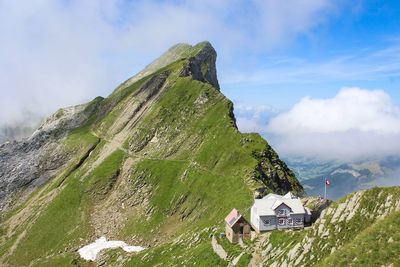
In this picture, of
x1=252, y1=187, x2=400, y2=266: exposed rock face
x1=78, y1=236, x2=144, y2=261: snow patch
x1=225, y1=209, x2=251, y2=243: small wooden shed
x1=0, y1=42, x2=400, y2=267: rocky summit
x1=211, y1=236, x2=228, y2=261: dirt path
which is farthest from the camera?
x1=78, y1=236, x2=144, y2=261: snow patch

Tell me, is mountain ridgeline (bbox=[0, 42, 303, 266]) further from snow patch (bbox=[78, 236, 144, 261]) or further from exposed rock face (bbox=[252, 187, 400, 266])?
exposed rock face (bbox=[252, 187, 400, 266])

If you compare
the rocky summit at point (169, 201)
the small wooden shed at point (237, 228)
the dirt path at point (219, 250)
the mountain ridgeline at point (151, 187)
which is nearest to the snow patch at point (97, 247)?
the rocky summit at point (169, 201)

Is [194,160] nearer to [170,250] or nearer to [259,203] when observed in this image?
[170,250]

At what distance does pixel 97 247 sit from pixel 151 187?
2975 cm

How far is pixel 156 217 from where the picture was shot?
135125mm

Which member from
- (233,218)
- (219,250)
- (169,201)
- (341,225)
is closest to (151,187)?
(169,201)

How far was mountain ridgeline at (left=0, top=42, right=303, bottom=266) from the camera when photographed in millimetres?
117875

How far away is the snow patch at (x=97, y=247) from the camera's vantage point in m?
126

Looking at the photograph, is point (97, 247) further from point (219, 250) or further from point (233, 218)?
point (233, 218)

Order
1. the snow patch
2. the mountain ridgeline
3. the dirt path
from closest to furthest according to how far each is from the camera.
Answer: the dirt path
the mountain ridgeline
the snow patch

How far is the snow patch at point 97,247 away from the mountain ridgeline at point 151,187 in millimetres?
2766

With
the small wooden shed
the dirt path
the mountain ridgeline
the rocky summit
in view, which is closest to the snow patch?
the rocky summit

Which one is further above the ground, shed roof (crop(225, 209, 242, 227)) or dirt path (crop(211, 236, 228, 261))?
shed roof (crop(225, 209, 242, 227))

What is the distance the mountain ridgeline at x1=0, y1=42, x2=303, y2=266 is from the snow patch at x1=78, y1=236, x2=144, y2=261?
2.77 metres
